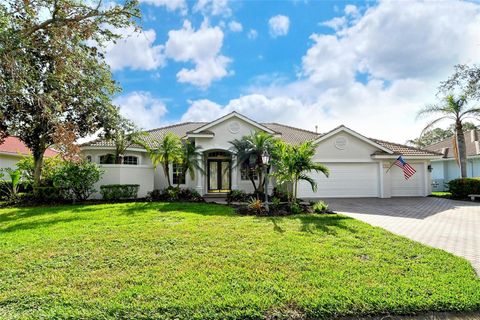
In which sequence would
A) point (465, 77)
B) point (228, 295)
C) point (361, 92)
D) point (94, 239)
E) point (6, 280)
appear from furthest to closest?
point (465, 77) < point (361, 92) < point (94, 239) < point (6, 280) < point (228, 295)

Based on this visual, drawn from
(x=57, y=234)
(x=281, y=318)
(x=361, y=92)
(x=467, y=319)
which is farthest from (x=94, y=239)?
(x=361, y=92)

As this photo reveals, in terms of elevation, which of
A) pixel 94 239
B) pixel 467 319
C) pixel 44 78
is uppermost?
pixel 44 78

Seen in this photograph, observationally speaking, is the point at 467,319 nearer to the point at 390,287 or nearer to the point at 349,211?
the point at 390,287

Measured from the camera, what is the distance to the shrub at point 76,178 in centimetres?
1509

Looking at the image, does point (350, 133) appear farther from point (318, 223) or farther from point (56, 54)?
point (56, 54)

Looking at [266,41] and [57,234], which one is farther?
[266,41]

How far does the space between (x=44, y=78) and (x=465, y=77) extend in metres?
24.3

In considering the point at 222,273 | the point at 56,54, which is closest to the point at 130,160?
the point at 56,54

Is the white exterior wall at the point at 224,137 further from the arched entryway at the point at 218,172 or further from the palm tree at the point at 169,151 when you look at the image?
the palm tree at the point at 169,151

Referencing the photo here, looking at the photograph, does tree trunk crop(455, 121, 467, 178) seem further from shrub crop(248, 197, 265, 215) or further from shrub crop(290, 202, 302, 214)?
shrub crop(248, 197, 265, 215)

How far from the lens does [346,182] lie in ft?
65.3

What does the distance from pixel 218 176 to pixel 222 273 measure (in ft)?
55.4

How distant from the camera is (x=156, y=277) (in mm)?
5051

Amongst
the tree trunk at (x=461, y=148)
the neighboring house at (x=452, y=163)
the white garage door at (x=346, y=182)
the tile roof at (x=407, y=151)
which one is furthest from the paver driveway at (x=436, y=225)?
the neighboring house at (x=452, y=163)
